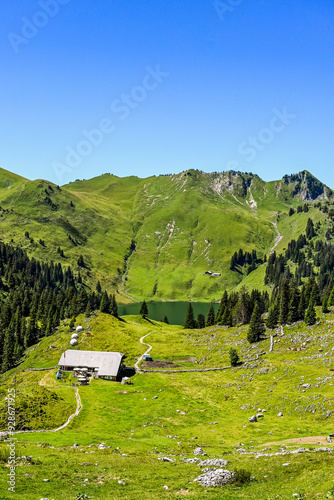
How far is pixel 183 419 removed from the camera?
6944 cm

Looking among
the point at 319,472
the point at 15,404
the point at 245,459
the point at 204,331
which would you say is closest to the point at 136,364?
the point at 204,331

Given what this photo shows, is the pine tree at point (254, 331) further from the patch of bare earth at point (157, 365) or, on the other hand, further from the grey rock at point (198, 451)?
the grey rock at point (198, 451)

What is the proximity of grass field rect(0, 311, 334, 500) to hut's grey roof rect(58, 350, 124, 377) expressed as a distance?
17.2 ft

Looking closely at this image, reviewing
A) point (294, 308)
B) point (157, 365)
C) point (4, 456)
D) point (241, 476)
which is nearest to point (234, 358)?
point (157, 365)

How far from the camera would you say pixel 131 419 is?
7038 centimetres

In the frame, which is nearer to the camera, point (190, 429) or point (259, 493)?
point (259, 493)

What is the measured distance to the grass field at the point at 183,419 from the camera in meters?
32.2

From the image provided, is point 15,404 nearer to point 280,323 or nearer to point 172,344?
point 172,344

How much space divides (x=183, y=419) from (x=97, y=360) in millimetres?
43543

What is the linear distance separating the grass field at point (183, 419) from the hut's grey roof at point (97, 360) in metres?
5.24

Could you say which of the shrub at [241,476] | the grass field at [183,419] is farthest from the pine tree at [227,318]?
the shrub at [241,476]

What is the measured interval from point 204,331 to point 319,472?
110 m

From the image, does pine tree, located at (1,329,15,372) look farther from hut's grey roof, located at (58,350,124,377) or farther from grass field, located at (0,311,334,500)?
hut's grey roof, located at (58,350,124,377)

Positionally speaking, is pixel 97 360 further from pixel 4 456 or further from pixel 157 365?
pixel 4 456
